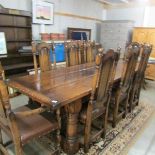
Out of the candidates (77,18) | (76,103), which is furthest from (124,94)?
(77,18)

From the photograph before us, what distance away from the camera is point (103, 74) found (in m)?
1.61

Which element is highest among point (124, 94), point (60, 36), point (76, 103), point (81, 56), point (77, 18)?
point (77, 18)

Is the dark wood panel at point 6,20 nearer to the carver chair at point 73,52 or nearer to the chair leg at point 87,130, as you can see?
the carver chair at point 73,52

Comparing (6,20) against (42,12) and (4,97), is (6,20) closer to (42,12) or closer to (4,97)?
(42,12)

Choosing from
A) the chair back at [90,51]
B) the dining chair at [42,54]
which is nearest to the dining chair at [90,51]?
the chair back at [90,51]

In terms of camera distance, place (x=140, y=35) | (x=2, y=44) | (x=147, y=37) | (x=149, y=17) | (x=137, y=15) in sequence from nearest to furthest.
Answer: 1. (x=2, y=44)
2. (x=147, y=37)
3. (x=140, y=35)
4. (x=149, y=17)
5. (x=137, y=15)

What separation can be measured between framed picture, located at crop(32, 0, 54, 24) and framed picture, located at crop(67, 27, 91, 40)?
2.49 ft

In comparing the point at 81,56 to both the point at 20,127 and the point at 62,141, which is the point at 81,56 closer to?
the point at 62,141

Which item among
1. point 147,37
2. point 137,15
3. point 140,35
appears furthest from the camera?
point 137,15

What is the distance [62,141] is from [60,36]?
130 inches

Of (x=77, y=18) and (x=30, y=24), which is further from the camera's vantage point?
(x=77, y=18)

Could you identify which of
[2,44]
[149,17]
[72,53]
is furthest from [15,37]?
[149,17]

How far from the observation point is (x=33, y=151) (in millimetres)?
1811

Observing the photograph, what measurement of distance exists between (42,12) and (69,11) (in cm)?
126
